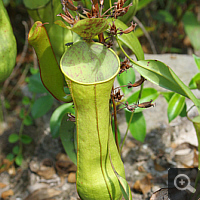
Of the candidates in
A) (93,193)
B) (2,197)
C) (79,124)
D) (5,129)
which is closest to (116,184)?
(93,193)

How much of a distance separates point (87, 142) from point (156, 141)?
67 centimetres

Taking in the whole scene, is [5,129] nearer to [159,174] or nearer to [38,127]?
[38,127]

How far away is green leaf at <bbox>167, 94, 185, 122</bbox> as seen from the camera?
2.63 feet

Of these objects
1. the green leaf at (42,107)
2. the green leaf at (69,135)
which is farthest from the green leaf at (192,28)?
the green leaf at (69,135)

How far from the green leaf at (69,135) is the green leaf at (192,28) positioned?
4.95 ft

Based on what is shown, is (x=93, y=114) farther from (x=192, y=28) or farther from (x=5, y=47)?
(x=192, y=28)

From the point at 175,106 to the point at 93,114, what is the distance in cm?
40

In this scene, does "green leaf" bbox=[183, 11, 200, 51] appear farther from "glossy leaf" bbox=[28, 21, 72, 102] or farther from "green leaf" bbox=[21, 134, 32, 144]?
"glossy leaf" bbox=[28, 21, 72, 102]

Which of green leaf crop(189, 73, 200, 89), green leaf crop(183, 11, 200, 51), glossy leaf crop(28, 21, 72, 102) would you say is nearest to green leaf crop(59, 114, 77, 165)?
glossy leaf crop(28, 21, 72, 102)

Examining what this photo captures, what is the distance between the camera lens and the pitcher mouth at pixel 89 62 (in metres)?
0.53

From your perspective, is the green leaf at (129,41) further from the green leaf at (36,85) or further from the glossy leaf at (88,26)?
the green leaf at (36,85)

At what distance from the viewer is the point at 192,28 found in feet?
6.37

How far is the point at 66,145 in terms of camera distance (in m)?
0.81

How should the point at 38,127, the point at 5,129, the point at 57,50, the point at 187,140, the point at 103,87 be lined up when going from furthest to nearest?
the point at 5,129 → the point at 38,127 → the point at 187,140 → the point at 57,50 → the point at 103,87
